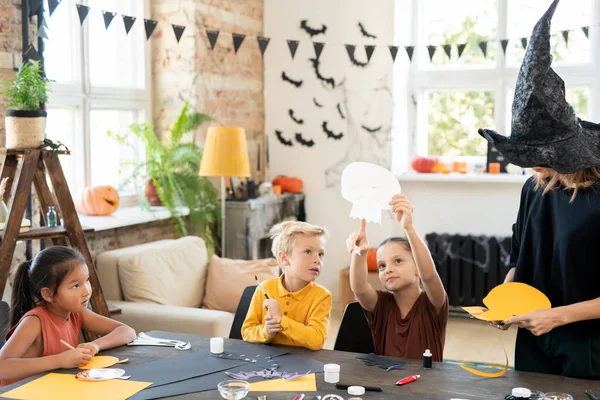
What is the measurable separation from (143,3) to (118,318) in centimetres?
235

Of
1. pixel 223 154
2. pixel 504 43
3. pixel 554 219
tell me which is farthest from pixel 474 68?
pixel 554 219

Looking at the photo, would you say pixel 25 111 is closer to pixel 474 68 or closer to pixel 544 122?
pixel 544 122

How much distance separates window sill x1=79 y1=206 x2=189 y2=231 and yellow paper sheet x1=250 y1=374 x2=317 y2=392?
2.19 metres

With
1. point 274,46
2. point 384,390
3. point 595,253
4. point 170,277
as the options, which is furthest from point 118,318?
point 274,46

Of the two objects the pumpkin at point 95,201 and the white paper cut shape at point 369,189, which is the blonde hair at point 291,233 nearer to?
the white paper cut shape at point 369,189

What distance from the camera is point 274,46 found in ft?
19.7

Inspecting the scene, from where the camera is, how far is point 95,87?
468cm

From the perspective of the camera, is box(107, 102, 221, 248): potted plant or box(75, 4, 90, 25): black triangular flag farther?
box(107, 102, 221, 248): potted plant

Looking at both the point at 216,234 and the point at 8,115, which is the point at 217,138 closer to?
the point at 216,234

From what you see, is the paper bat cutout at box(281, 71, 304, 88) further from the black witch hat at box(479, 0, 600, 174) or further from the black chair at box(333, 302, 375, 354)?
the black witch hat at box(479, 0, 600, 174)

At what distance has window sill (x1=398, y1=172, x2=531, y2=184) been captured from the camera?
17.8 feet

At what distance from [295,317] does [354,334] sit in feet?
0.95

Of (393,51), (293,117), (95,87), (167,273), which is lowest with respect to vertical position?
(167,273)

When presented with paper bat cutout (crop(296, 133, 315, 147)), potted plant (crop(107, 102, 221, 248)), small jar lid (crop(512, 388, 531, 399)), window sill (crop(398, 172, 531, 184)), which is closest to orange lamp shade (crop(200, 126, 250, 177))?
potted plant (crop(107, 102, 221, 248))
